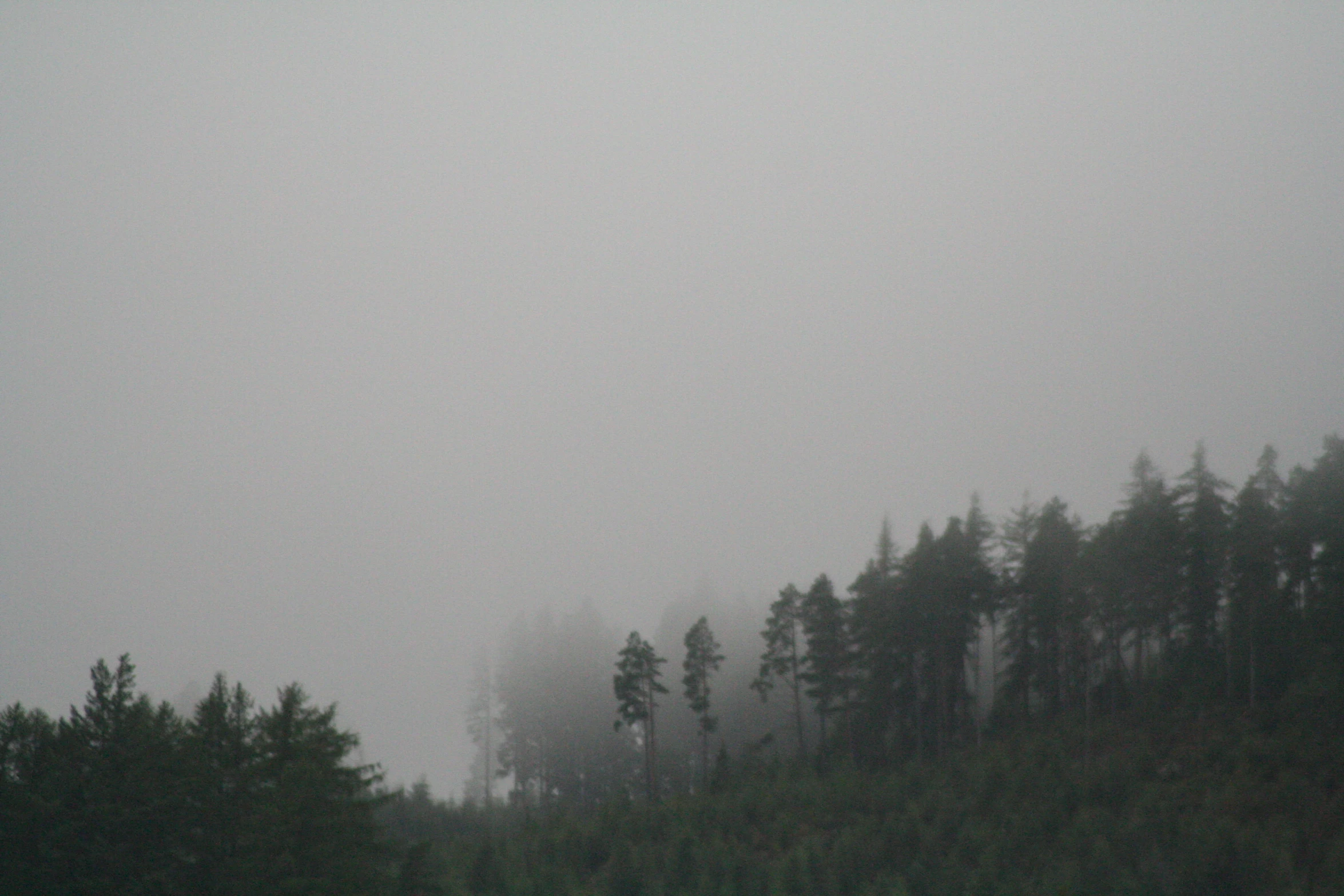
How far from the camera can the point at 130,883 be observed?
2722cm

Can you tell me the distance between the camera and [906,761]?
62406 millimetres

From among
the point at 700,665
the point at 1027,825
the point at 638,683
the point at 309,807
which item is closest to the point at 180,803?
the point at 309,807

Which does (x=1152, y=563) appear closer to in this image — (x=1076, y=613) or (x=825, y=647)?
(x=1076, y=613)

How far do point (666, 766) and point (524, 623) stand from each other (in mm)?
18222

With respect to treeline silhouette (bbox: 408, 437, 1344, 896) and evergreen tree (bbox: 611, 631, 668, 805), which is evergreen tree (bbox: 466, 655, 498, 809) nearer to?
treeline silhouette (bbox: 408, 437, 1344, 896)

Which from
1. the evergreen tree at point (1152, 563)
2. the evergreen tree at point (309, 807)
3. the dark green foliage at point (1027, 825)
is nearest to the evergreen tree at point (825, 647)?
the dark green foliage at point (1027, 825)

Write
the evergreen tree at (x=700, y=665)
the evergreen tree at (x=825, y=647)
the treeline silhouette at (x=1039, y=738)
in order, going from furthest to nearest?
the evergreen tree at (x=700, y=665)
the evergreen tree at (x=825, y=647)
the treeline silhouette at (x=1039, y=738)

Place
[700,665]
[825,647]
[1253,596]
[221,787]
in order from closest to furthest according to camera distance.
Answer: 1. [221,787]
2. [1253,596]
3. [825,647]
4. [700,665]

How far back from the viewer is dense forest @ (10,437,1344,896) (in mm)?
28875

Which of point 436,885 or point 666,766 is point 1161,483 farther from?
point 436,885

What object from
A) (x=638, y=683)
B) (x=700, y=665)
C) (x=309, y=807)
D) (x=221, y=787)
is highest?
(x=700, y=665)

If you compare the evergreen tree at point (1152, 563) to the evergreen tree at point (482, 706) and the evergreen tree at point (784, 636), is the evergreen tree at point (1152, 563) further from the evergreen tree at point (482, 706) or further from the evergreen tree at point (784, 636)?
the evergreen tree at point (482, 706)

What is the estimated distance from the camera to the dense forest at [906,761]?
28.9 meters

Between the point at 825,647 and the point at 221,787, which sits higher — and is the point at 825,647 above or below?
above
